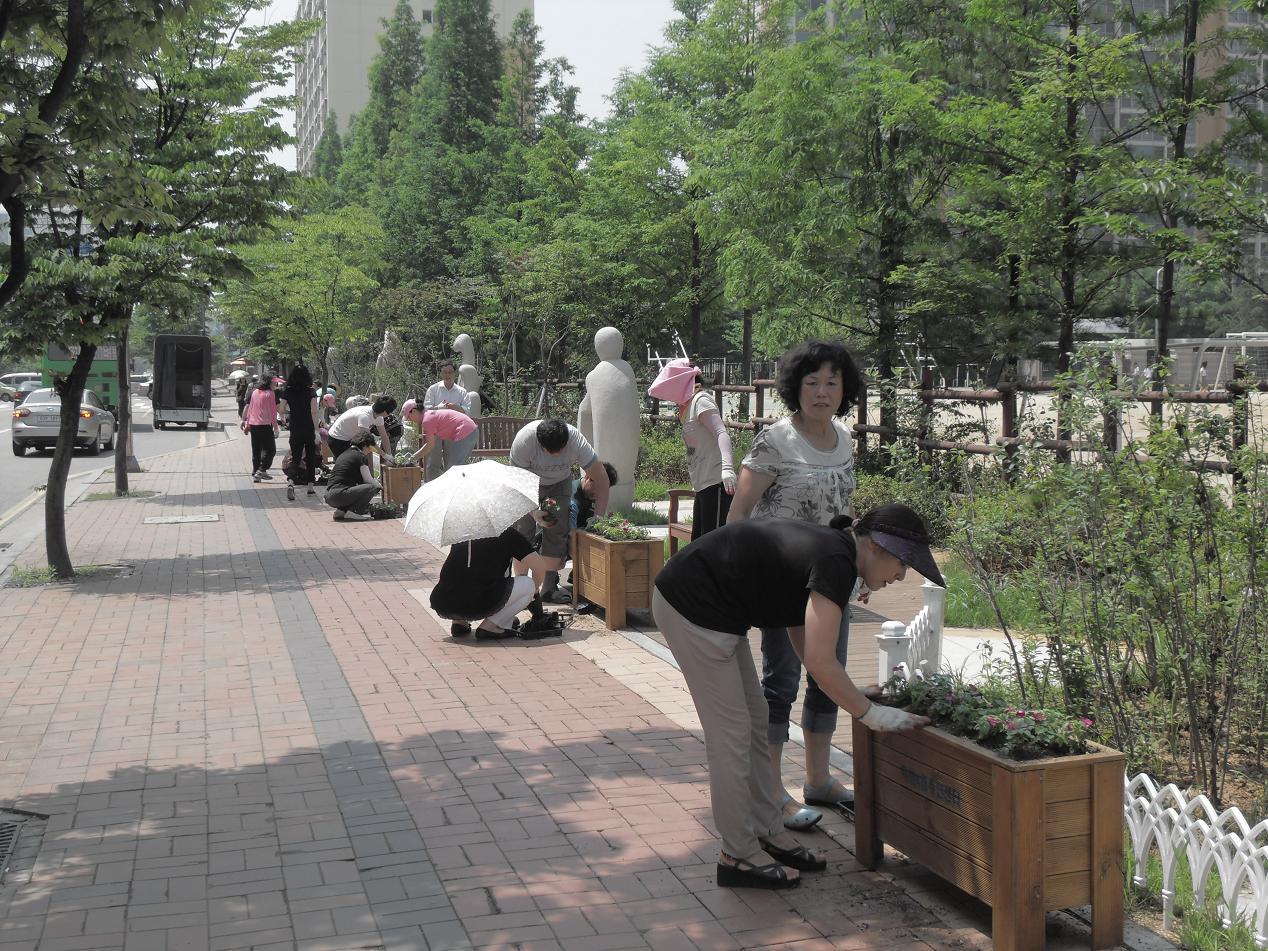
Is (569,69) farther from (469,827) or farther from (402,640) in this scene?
(469,827)

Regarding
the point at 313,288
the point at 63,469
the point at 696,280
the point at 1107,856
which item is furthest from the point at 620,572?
the point at 313,288

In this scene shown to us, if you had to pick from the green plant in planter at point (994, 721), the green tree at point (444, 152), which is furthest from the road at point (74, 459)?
the green plant in planter at point (994, 721)

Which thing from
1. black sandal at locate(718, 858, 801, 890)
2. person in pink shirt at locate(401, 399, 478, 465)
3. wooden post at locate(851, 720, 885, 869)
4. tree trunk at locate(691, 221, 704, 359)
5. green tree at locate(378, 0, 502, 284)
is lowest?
black sandal at locate(718, 858, 801, 890)

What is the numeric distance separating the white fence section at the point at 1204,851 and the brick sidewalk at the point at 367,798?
63cm

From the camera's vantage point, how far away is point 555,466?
9.10 metres

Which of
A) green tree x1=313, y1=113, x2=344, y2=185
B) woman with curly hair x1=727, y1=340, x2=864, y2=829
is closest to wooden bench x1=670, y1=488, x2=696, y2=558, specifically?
woman with curly hair x1=727, y1=340, x2=864, y2=829

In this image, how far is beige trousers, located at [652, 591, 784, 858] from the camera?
4.12 meters

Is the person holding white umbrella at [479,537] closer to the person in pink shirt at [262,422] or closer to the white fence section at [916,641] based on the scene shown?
the white fence section at [916,641]

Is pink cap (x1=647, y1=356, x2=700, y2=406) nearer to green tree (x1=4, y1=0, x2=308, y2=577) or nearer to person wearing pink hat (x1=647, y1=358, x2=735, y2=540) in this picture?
person wearing pink hat (x1=647, y1=358, x2=735, y2=540)

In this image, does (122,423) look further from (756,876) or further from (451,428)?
(756,876)

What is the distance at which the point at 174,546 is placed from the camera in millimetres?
13422

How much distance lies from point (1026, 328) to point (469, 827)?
A: 32.4ft

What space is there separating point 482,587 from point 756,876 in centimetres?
436

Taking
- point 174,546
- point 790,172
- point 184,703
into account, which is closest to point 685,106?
point 790,172
